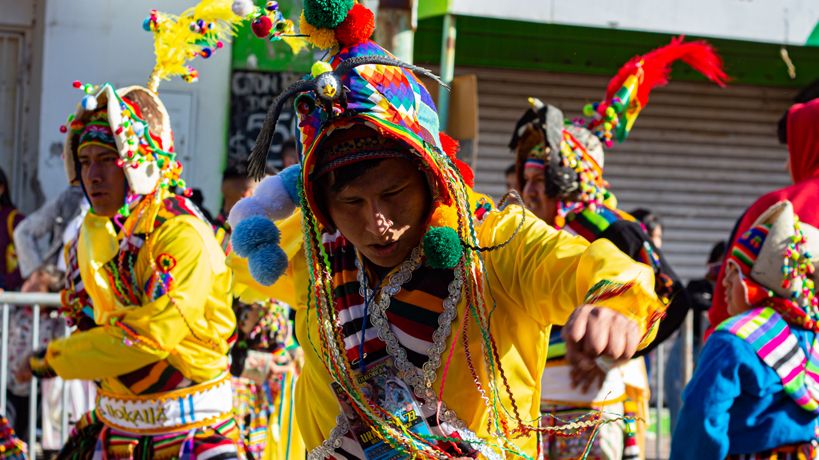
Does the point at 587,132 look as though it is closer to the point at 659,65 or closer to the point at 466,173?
the point at 659,65

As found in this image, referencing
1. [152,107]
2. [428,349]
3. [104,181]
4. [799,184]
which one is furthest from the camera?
[799,184]

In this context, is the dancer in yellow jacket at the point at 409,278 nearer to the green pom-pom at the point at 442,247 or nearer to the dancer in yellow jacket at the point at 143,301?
the green pom-pom at the point at 442,247

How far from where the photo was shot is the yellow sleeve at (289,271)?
11.4ft

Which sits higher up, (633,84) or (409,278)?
(633,84)

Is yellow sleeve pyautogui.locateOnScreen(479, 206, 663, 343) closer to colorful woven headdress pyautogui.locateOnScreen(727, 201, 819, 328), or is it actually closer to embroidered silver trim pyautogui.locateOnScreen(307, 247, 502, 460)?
embroidered silver trim pyautogui.locateOnScreen(307, 247, 502, 460)

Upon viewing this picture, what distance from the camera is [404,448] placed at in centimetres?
295

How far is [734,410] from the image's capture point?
15.0 feet

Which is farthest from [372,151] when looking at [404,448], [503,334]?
[404,448]

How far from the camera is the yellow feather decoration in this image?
4.78 m

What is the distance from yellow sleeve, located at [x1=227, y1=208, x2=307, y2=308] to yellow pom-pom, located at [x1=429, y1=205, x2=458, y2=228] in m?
0.54

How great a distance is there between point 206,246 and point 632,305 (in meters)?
2.78

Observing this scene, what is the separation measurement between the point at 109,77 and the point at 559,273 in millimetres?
8240

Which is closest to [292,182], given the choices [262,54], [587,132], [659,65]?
[587,132]

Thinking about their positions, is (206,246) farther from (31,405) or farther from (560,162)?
(31,405)
